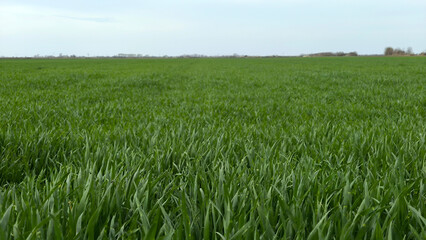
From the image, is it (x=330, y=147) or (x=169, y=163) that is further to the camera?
(x=330, y=147)

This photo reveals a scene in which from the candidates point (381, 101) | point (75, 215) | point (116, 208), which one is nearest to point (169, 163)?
point (116, 208)

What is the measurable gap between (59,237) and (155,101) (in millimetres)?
6596

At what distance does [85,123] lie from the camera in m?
4.46

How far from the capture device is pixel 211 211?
1349mm

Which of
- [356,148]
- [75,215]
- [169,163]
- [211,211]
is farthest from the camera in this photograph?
[356,148]

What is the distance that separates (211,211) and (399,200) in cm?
76

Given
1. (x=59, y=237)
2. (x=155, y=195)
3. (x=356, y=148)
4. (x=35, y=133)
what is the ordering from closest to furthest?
(x=59, y=237) → (x=155, y=195) → (x=356, y=148) → (x=35, y=133)

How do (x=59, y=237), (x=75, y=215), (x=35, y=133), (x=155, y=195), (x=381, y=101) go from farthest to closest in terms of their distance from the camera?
(x=381, y=101) → (x=35, y=133) → (x=155, y=195) → (x=75, y=215) → (x=59, y=237)

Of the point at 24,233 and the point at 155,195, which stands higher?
the point at 24,233

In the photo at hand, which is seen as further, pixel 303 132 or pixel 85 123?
pixel 85 123

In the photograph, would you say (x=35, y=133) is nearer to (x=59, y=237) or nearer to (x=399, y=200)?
(x=59, y=237)

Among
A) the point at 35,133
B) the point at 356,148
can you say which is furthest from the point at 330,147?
the point at 35,133

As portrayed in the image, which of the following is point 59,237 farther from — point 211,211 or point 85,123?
point 85,123

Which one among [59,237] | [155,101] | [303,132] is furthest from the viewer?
[155,101]
